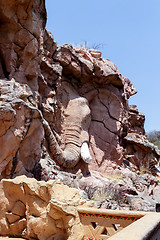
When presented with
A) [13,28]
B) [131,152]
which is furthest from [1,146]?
[131,152]

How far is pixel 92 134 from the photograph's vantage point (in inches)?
508

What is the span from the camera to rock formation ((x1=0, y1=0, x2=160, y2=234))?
6043 mm

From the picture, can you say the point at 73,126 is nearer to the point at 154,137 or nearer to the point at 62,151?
the point at 62,151

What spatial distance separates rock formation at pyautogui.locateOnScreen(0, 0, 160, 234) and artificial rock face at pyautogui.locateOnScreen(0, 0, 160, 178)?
0.08 ft

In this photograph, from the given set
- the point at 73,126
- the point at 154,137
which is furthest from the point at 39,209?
the point at 154,137

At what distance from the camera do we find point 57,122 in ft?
34.6

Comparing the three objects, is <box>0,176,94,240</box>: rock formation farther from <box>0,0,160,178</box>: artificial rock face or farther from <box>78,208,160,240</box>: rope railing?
<box>0,0,160,178</box>: artificial rock face

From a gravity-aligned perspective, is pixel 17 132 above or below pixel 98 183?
above

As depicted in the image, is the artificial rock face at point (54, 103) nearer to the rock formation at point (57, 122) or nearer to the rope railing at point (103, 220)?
the rock formation at point (57, 122)

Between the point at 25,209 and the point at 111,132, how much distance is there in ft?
31.4

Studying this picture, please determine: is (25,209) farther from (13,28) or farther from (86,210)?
(13,28)

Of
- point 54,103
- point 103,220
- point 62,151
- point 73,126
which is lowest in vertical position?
point 103,220

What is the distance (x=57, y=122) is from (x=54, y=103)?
0.95m

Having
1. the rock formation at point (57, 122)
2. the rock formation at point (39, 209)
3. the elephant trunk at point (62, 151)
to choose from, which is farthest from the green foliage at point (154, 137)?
the rock formation at point (39, 209)
